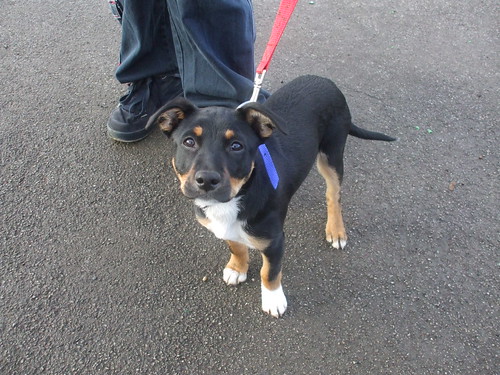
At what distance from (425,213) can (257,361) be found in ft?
5.49

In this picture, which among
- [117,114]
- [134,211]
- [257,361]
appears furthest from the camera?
[117,114]

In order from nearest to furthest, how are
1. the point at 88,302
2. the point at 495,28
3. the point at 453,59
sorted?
the point at 88,302 < the point at 453,59 < the point at 495,28

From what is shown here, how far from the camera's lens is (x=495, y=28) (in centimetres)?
520

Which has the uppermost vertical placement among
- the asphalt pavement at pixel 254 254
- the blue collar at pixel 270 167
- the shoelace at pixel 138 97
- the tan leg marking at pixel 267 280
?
the blue collar at pixel 270 167

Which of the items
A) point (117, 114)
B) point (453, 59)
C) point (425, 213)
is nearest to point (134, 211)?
point (117, 114)

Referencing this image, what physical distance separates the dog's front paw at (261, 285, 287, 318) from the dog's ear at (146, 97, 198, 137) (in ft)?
3.67

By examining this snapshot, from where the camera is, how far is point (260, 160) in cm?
243

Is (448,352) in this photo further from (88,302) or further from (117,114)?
(117,114)

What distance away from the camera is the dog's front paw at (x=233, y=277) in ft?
9.56

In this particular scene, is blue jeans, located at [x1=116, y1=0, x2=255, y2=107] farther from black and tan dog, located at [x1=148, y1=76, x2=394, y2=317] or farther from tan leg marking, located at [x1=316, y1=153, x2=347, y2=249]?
tan leg marking, located at [x1=316, y1=153, x2=347, y2=249]

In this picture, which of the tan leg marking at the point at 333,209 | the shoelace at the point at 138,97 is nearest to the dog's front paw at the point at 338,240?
the tan leg marking at the point at 333,209

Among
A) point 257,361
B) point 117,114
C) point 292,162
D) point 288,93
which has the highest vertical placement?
point 288,93

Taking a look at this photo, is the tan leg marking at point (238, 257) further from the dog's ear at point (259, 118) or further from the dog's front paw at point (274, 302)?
the dog's ear at point (259, 118)

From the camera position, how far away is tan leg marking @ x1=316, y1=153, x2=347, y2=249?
10.2ft
